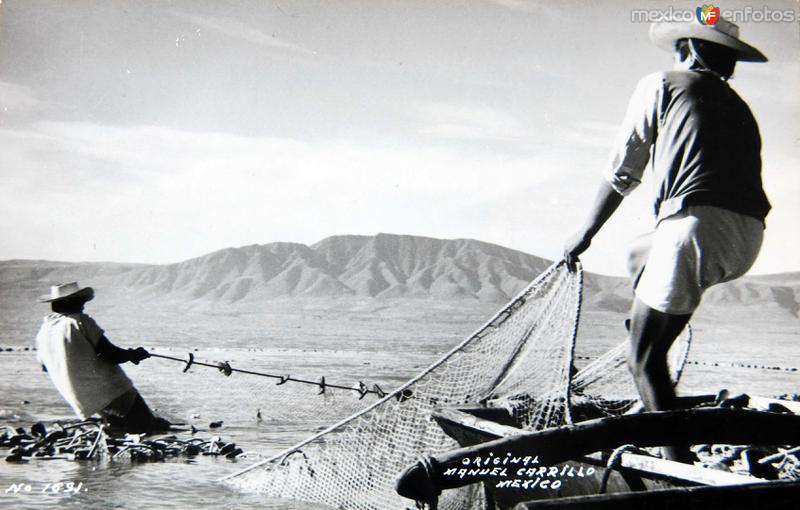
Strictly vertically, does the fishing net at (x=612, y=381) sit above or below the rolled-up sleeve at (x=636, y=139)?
below

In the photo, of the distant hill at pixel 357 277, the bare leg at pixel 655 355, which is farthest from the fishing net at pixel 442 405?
the distant hill at pixel 357 277

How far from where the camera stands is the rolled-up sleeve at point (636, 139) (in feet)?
8.29

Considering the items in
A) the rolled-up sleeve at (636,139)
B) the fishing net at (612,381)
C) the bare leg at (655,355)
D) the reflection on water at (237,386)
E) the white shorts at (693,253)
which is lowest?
the reflection on water at (237,386)

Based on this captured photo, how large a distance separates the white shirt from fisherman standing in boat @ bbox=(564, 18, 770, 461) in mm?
3827

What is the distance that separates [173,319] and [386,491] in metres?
26.7

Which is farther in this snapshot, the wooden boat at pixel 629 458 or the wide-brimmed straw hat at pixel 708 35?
the wide-brimmed straw hat at pixel 708 35

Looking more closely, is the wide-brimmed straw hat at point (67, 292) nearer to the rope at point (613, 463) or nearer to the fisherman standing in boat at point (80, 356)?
the fisherman standing in boat at point (80, 356)

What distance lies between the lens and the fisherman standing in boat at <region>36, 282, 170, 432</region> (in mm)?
4816

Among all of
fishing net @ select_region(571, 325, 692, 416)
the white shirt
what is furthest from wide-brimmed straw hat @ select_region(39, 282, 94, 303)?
fishing net @ select_region(571, 325, 692, 416)

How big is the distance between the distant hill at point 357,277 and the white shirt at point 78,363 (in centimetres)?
2192

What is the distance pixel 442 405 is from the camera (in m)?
3.78

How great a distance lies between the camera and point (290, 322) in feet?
101

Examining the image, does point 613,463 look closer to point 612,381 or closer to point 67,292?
point 612,381

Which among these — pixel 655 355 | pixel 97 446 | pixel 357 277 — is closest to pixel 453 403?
pixel 655 355
